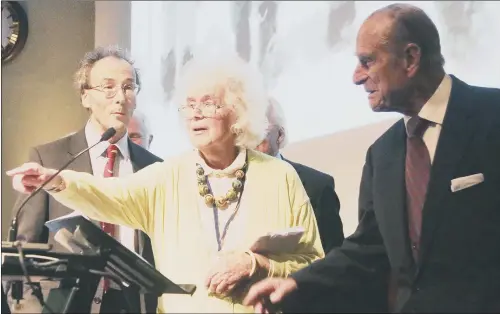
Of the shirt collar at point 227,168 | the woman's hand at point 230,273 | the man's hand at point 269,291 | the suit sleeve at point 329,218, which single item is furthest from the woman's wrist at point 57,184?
the suit sleeve at point 329,218

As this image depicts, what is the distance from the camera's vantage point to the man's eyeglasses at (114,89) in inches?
94.2

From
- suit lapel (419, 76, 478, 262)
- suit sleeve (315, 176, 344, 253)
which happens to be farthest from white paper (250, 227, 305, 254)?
suit lapel (419, 76, 478, 262)

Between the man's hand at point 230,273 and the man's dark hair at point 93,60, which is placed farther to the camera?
the man's dark hair at point 93,60

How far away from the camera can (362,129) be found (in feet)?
7.21

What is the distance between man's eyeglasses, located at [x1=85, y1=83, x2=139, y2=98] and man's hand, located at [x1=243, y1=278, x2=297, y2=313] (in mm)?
763

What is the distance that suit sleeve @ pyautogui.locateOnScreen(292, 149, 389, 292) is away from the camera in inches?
81.1

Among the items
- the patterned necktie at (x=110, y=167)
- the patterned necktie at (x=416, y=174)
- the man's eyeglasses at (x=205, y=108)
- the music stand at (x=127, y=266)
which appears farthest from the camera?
the patterned necktie at (x=110, y=167)

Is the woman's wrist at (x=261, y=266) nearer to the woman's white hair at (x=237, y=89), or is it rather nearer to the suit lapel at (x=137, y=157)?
the woman's white hair at (x=237, y=89)

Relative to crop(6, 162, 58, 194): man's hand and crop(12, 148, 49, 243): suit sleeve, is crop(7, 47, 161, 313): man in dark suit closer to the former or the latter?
crop(12, 148, 49, 243): suit sleeve

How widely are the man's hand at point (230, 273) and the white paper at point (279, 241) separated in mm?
44

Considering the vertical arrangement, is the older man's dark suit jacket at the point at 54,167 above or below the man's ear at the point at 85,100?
below

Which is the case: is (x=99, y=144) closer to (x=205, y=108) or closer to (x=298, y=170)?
(x=205, y=108)

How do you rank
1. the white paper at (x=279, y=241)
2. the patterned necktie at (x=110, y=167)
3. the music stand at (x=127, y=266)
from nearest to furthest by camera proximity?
the music stand at (x=127, y=266)
the white paper at (x=279, y=241)
the patterned necktie at (x=110, y=167)

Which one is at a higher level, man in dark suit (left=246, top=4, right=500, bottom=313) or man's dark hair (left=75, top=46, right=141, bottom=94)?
man's dark hair (left=75, top=46, right=141, bottom=94)
